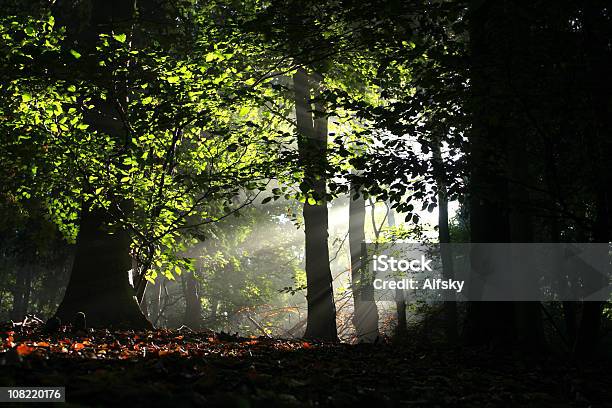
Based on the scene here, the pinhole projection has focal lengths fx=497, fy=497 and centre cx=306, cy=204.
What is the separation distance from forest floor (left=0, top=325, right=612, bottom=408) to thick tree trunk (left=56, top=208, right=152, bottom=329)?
1296 millimetres

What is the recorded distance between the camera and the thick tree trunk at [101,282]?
7453 mm

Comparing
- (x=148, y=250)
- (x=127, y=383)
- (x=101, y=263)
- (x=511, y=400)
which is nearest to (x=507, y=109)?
(x=511, y=400)

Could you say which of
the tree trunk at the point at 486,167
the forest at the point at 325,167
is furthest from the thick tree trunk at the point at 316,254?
the tree trunk at the point at 486,167

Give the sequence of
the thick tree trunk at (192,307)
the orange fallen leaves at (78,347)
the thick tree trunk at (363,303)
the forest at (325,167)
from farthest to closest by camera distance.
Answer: the thick tree trunk at (192,307), the thick tree trunk at (363,303), the orange fallen leaves at (78,347), the forest at (325,167)

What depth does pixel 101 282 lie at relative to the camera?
7.68 metres

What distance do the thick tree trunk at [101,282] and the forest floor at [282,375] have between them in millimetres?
1296

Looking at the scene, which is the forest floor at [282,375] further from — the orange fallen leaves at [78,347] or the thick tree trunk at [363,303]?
the thick tree trunk at [363,303]

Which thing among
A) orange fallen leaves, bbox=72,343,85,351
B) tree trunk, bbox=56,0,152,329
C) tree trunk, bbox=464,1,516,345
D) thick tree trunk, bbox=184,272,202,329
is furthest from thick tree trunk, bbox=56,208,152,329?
thick tree trunk, bbox=184,272,202,329

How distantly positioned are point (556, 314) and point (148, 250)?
12.1 meters

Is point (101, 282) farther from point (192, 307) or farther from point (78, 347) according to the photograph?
point (192, 307)

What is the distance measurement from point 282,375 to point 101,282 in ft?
16.3

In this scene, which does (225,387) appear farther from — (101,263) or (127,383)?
(101,263)

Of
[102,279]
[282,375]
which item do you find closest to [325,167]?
[282,375]

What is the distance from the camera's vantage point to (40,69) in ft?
18.4
